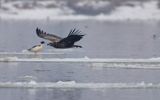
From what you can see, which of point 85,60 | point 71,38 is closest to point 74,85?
point 71,38

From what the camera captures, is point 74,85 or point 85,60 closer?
point 74,85

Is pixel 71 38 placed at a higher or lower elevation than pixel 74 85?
higher

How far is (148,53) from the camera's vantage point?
31.8 m

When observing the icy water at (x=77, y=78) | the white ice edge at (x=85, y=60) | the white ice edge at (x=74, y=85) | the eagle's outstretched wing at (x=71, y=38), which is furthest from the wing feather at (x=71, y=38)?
the white ice edge at (x=74, y=85)

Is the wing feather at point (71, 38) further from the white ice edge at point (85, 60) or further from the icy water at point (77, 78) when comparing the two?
the white ice edge at point (85, 60)

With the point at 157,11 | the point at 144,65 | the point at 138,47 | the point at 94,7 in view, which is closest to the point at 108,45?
the point at 138,47

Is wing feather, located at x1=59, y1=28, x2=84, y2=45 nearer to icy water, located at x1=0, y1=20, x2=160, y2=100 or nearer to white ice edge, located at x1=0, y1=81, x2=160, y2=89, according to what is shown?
icy water, located at x1=0, y1=20, x2=160, y2=100

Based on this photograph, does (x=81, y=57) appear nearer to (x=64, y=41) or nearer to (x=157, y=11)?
(x=64, y=41)

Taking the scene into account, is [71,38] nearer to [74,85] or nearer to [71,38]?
[71,38]

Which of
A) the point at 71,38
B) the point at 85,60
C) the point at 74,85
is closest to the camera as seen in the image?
the point at 74,85

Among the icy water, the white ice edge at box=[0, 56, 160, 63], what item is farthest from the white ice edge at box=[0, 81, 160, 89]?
the white ice edge at box=[0, 56, 160, 63]

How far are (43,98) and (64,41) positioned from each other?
16.8 ft

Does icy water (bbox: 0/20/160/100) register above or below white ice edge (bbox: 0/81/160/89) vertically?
below

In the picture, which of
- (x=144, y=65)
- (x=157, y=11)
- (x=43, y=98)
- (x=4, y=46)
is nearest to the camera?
(x=43, y=98)
